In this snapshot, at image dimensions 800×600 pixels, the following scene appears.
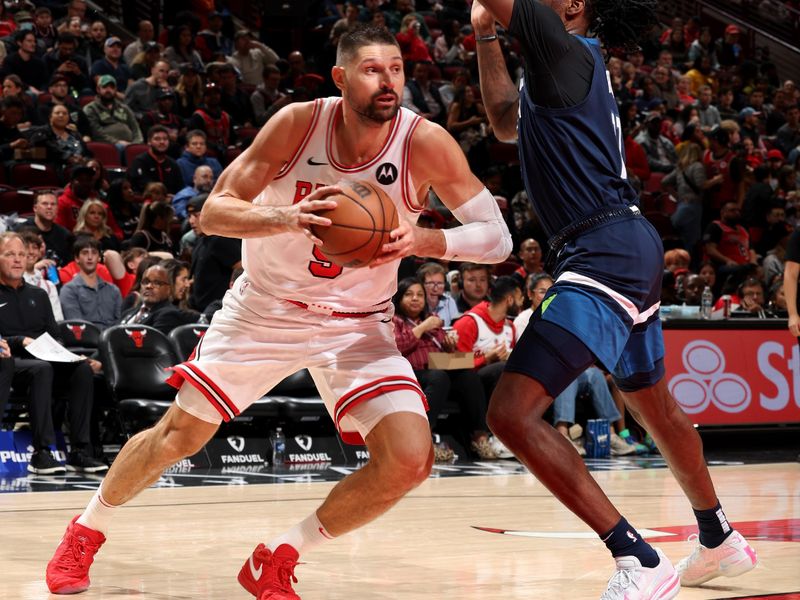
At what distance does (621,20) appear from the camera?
13.6ft

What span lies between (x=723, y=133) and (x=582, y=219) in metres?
13.7

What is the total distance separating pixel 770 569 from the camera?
14.7ft

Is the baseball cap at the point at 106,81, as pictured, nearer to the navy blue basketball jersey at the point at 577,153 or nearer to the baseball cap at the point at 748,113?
the navy blue basketball jersey at the point at 577,153

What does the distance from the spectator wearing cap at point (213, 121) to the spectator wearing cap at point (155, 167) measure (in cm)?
107

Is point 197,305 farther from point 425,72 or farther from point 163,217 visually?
point 425,72

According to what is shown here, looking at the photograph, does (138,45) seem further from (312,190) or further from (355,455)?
(312,190)

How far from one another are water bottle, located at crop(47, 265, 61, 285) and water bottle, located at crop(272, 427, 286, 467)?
2561 mm

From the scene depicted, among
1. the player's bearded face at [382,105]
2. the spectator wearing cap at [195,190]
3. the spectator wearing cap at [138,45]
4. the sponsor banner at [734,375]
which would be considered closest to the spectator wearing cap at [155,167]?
the spectator wearing cap at [195,190]

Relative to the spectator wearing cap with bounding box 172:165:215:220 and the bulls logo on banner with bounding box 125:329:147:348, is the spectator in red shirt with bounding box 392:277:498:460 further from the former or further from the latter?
the spectator wearing cap with bounding box 172:165:215:220

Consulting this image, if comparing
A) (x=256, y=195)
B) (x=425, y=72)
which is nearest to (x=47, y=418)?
(x=256, y=195)

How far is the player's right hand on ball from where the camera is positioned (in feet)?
10.8

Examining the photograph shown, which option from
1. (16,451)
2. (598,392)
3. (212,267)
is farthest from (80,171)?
(598,392)

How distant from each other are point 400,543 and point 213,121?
9.67 meters

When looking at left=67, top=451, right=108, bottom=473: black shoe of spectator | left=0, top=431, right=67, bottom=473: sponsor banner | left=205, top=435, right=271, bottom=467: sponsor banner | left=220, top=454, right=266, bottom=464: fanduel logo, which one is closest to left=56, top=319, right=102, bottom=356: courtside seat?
left=0, top=431, right=67, bottom=473: sponsor banner
